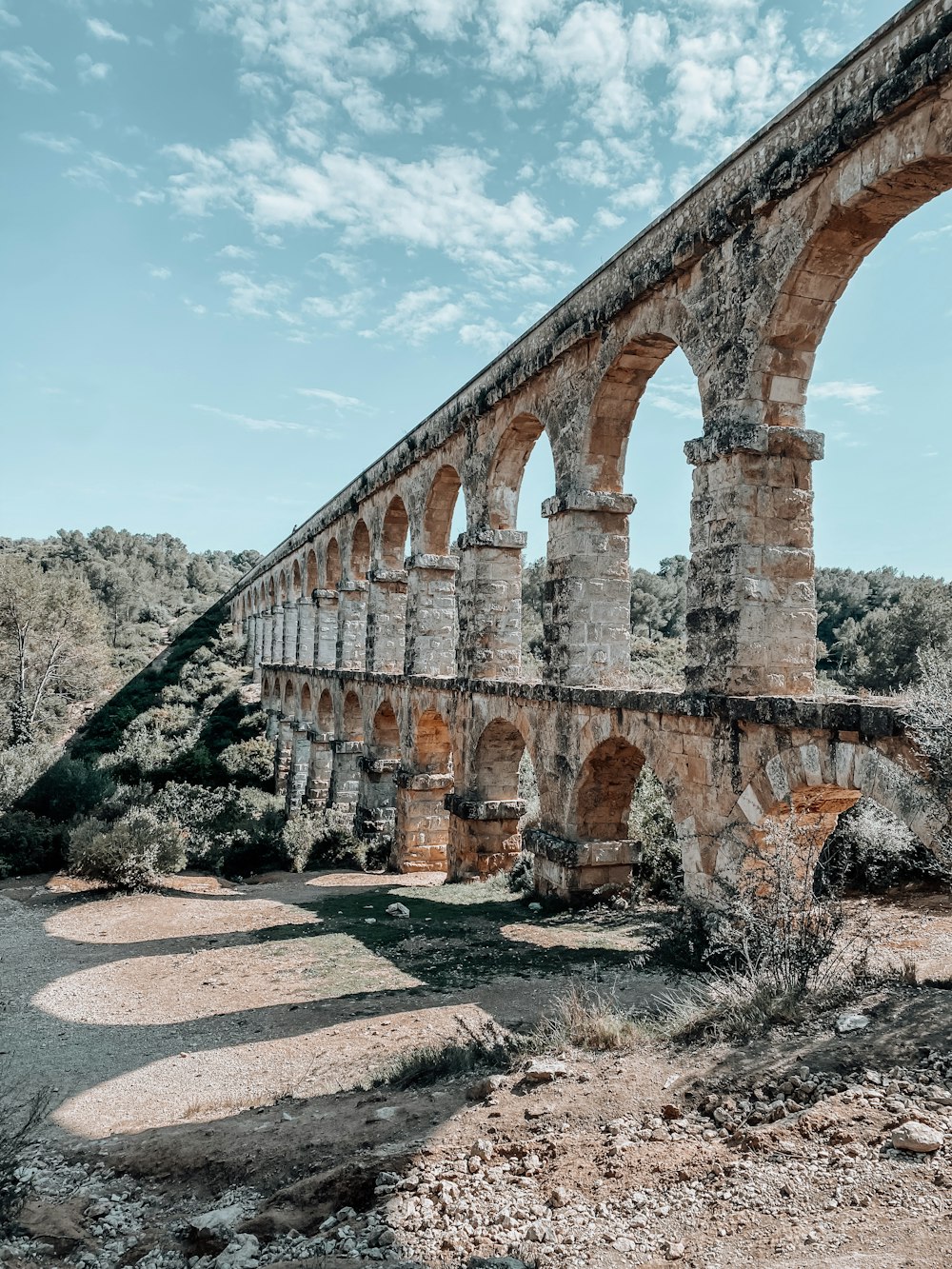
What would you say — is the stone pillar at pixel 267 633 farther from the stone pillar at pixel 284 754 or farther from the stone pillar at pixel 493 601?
the stone pillar at pixel 493 601

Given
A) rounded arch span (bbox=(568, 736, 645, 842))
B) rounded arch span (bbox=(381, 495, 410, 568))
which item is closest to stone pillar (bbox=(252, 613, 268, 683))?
rounded arch span (bbox=(381, 495, 410, 568))

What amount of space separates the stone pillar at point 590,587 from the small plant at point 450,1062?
4.45m

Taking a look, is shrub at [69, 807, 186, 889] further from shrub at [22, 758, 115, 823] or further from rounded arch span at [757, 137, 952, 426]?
rounded arch span at [757, 137, 952, 426]

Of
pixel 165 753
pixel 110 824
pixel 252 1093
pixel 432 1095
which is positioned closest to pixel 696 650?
pixel 432 1095

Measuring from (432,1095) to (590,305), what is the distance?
7.18 metres

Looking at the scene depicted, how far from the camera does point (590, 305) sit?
27.9 ft

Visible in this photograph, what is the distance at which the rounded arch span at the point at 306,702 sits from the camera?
20.0 m

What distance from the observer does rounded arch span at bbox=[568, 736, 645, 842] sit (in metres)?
8.28

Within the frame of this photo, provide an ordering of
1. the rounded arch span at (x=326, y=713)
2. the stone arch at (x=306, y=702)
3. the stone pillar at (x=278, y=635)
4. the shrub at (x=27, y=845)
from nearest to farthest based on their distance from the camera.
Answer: the shrub at (x=27, y=845) → the rounded arch span at (x=326, y=713) → the stone arch at (x=306, y=702) → the stone pillar at (x=278, y=635)

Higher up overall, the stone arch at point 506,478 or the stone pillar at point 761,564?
the stone arch at point 506,478

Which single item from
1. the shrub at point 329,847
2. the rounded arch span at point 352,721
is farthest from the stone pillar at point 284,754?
the shrub at point 329,847

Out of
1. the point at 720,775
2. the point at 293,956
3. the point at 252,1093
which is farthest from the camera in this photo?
the point at 293,956

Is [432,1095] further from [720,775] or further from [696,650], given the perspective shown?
[696,650]

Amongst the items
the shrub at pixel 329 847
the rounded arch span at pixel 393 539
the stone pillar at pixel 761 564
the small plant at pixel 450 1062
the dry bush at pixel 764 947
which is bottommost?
the shrub at pixel 329 847
